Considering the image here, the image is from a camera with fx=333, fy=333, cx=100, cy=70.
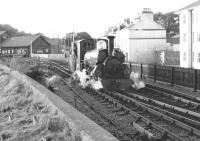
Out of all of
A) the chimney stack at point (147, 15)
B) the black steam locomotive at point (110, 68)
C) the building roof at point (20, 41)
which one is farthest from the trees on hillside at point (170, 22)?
the black steam locomotive at point (110, 68)

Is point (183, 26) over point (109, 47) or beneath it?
over

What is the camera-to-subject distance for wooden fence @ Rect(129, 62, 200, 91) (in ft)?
58.4

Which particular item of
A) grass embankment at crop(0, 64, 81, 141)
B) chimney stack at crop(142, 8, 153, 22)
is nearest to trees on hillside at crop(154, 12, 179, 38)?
chimney stack at crop(142, 8, 153, 22)

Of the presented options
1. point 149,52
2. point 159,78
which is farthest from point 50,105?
point 149,52

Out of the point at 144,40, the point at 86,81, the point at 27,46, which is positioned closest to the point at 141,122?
the point at 86,81

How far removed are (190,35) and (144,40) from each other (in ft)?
43.2

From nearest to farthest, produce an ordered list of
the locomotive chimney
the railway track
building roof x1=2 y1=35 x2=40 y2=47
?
1. the railway track
2. the locomotive chimney
3. building roof x1=2 y1=35 x2=40 y2=47

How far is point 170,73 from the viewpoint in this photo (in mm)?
20906

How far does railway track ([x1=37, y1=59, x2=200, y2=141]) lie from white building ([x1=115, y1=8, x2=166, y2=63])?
120ft

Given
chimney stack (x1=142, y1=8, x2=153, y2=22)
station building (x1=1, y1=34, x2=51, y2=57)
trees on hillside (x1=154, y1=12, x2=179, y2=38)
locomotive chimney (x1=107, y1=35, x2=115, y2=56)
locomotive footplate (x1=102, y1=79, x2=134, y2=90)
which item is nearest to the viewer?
locomotive footplate (x1=102, y1=79, x2=134, y2=90)

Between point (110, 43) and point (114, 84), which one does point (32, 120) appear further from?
point (110, 43)

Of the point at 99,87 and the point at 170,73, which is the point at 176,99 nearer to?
the point at 99,87

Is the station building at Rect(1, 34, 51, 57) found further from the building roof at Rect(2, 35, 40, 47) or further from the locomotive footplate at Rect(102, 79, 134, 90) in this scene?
the locomotive footplate at Rect(102, 79, 134, 90)

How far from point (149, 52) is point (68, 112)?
43834 mm
